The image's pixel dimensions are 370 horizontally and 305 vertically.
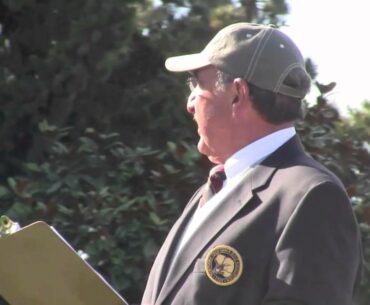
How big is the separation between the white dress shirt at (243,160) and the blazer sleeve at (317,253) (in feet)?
0.91

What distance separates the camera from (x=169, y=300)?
3162 millimetres

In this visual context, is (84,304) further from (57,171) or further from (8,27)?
(8,27)

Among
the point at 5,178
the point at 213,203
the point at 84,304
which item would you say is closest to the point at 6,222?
the point at 84,304

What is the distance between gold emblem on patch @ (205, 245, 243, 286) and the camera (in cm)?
301

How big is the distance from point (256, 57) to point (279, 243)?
0.58m

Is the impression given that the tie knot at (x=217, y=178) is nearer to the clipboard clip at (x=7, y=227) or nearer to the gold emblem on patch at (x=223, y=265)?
the gold emblem on patch at (x=223, y=265)

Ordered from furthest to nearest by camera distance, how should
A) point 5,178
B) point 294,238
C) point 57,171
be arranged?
1. point 5,178
2. point 57,171
3. point 294,238

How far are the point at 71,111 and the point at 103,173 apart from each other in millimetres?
455

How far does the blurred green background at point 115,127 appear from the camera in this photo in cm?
510

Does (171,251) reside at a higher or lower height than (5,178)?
higher

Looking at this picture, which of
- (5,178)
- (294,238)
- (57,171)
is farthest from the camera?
(5,178)

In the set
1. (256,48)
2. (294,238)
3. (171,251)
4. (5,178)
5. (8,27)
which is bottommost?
(5,178)

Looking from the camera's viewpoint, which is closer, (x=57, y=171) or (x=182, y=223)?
(x=182, y=223)

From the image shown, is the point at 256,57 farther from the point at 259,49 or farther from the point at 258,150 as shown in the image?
the point at 258,150
